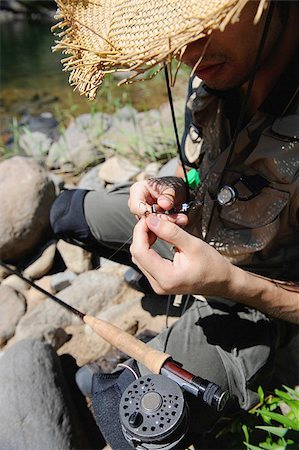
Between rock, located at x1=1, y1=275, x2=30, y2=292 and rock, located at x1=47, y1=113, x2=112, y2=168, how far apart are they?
4.24 ft

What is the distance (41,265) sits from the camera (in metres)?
2.99

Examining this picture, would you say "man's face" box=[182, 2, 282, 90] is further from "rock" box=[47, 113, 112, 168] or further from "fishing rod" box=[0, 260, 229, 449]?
"rock" box=[47, 113, 112, 168]

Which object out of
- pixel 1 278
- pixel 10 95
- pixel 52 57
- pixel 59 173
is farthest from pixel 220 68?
pixel 52 57

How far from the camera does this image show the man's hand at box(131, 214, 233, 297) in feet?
4.35

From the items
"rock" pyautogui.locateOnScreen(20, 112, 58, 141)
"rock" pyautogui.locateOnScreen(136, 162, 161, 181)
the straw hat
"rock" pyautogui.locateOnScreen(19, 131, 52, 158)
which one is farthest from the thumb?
"rock" pyautogui.locateOnScreen(20, 112, 58, 141)

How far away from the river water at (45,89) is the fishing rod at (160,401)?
329cm

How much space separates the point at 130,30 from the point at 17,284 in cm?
191

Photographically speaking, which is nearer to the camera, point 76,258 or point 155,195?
point 155,195

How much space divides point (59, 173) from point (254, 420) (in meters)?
2.58

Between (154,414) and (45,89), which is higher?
(154,414)

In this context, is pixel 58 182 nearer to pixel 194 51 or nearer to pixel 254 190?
pixel 254 190

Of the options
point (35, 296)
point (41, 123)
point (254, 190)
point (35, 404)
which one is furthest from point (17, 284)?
point (41, 123)

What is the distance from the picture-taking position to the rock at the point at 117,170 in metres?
3.50

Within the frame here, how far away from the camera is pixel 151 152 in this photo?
3.63 metres
